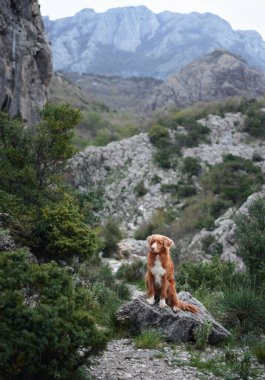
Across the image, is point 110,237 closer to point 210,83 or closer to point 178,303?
point 178,303

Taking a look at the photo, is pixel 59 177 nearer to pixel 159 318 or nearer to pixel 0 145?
pixel 0 145

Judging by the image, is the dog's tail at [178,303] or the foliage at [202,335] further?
the dog's tail at [178,303]

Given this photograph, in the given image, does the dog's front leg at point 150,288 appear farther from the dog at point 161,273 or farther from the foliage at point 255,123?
the foliage at point 255,123

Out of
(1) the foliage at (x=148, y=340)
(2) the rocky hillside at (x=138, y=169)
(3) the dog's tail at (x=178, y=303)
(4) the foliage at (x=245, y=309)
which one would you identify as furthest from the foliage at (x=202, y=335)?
(2) the rocky hillside at (x=138, y=169)

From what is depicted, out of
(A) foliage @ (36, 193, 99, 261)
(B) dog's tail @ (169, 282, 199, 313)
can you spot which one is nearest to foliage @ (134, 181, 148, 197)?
(A) foliage @ (36, 193, 99, 261)

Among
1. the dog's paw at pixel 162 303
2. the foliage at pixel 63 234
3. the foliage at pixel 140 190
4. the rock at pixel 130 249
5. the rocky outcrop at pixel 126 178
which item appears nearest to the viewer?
the dog's paw at pixel 162 303

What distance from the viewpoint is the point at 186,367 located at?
Result: 7.51 meters

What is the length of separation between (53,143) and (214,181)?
72.0ft

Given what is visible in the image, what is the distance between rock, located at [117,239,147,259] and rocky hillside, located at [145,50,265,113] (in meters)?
49.4

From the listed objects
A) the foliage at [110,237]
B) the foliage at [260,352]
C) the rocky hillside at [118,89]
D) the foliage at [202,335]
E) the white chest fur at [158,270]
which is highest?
the white chest fur at [158,270]

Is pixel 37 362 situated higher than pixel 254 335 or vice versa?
pixel 37 362

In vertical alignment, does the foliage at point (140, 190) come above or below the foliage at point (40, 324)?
below

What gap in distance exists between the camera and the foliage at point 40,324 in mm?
5133

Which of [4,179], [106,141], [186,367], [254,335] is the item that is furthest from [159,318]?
[106,141]
